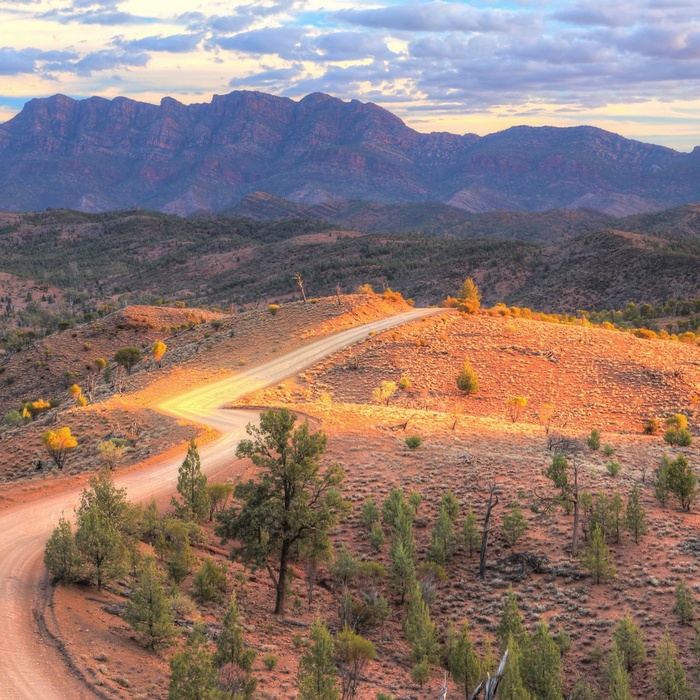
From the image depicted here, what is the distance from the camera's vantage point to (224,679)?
13.6 metres

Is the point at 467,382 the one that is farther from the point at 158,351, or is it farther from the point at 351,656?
the point at 351,656

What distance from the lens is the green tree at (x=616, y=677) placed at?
14.9m

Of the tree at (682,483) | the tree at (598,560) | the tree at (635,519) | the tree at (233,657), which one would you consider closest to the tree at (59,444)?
the tree at (233,657)

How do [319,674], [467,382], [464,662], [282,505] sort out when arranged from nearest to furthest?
[319,674]
[464,662]
[282,505]
[467,382]

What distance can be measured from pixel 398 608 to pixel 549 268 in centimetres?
10808

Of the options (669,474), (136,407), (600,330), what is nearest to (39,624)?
(669,474)

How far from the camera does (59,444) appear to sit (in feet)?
101

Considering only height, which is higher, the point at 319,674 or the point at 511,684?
the point at 319,674

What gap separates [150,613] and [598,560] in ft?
38.7

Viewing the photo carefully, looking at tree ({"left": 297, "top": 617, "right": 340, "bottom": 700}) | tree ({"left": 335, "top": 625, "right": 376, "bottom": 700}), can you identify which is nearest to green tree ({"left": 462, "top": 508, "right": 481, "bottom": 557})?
tree ({"left": 335, "top": 625, "right": 376, "bottom": 700})

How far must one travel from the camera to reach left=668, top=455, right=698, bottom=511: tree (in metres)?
24.1

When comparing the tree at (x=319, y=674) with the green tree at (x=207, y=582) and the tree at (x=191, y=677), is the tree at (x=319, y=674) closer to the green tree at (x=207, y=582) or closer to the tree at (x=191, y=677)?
the tree at (x=191, y=677)

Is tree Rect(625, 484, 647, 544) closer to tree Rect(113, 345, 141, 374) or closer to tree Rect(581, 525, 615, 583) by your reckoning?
tree Rect(581, 525, 615, 583)

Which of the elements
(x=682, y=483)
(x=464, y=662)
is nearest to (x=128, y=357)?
(x=682, y=483)
